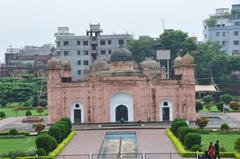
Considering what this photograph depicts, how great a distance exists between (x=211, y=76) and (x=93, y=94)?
108 feet

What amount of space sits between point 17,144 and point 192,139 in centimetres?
1083

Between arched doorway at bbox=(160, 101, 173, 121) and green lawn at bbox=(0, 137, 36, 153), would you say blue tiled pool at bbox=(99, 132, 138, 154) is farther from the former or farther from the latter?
arched doorway at bbox=(160, 101, 173, 121)

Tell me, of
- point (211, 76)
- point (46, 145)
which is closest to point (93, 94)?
point (46, 145)

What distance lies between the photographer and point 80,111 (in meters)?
44.3

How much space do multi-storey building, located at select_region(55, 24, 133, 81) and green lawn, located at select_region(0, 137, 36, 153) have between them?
47519 mm

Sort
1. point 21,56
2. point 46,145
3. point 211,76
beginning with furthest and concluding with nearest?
point 21,56 → point 211,76 → point 46,145

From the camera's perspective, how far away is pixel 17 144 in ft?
108

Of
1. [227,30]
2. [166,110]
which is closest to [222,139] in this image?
[166,110]

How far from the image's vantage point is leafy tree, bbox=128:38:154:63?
8125 cm

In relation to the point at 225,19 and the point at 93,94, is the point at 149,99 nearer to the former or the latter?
the point at 93,94

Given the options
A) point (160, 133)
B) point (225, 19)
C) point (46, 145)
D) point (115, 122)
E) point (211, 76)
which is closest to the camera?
point (46, 145)

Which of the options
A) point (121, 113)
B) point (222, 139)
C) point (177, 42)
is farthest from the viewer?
point (177, 42)

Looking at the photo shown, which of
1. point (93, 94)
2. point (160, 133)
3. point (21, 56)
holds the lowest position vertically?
point (160, 133)

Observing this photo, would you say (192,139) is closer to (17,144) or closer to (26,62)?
(17,144)
